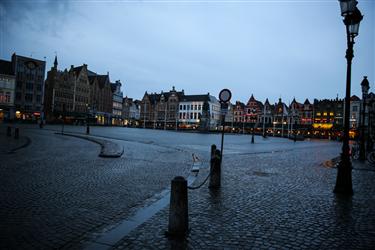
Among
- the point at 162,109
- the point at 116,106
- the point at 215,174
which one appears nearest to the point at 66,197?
the point at 215,174

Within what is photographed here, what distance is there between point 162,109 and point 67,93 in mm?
41246

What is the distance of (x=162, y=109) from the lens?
380 ft

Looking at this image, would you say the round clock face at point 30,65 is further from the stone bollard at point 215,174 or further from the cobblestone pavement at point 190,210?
the stone bollard at point 215,174

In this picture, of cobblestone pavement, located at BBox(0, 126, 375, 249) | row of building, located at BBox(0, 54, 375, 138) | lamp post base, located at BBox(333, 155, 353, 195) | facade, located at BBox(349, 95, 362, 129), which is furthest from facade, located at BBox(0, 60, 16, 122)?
facade, located at BBox(349, 95, 362, 129)

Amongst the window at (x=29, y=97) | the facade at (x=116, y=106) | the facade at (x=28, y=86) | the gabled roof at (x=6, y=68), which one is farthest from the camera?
the facade at (x=116, y=106)

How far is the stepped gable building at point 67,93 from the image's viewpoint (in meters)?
81.9

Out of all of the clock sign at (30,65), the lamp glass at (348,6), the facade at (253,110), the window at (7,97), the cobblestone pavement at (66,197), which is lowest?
the cobblestone pavement at (66,197)

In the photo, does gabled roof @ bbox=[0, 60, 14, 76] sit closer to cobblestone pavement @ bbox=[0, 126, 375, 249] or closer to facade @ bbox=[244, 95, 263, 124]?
cobblestone pavement @ bbox=[0, 126, 375, 249]

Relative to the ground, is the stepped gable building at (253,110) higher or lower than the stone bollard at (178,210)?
higher

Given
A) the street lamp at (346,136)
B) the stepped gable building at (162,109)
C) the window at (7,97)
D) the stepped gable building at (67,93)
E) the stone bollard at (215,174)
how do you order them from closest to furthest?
1. the street lamp at (346,136)
2. the stone bollard at (215,174)
3. the window at (7,97)
4. the stepped gable building at (67,93)
5. the stepped gable building at (162,109)

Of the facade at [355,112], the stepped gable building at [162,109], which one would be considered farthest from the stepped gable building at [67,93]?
the facade at [355,112]

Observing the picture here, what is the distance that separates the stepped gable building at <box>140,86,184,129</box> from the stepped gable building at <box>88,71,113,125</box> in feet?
48.9

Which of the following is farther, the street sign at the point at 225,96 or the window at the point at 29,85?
the window at the point at 29,85

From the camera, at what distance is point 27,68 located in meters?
72.0
